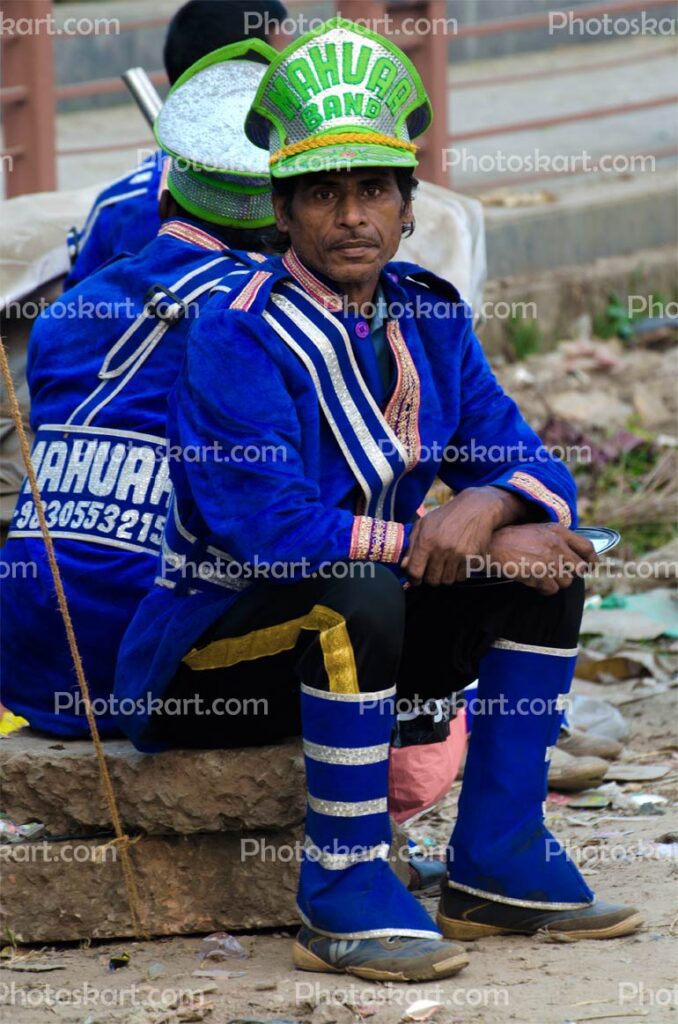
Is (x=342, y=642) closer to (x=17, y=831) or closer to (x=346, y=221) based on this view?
(x=346, y=221)

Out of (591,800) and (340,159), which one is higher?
(340,159)

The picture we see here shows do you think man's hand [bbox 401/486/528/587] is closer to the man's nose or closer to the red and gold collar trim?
the man's nose

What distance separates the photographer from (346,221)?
3311 millimetres

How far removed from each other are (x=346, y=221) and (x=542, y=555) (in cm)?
73

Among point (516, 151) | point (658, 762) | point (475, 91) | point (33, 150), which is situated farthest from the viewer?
point (475, 91)

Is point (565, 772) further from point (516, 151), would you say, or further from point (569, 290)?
point (516, 151)

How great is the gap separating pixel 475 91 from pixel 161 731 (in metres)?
9.88

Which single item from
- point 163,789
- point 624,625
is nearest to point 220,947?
point 163,789

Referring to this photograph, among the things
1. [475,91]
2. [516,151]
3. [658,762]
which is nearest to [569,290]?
[516,151]

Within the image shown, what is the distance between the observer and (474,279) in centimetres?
582

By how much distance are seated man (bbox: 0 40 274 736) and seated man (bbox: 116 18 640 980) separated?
0.31m

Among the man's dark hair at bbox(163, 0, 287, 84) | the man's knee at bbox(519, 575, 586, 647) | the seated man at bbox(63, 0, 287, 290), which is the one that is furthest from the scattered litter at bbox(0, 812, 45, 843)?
the man's dark hair at bbox(163, 0, 287, 84)

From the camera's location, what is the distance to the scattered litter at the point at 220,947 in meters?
3.52

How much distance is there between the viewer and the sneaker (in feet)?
10.4
